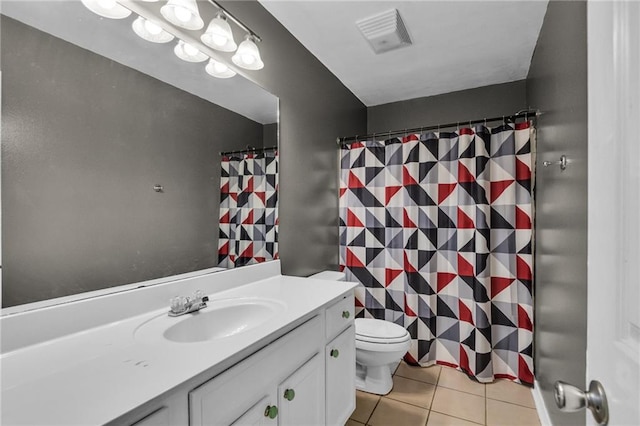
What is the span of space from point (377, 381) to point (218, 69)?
2056 mm

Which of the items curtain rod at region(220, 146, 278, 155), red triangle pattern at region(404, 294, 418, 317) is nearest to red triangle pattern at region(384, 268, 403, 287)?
red triangle pattern at region(404, 294, 418, 317)

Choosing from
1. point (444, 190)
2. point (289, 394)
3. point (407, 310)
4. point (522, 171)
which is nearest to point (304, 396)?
point (289, 394)

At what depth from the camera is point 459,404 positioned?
1825 millimetres

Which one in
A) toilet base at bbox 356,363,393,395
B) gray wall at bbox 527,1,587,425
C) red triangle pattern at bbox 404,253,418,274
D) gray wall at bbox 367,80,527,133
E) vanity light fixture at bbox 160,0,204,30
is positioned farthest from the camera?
gray wall at bbox 367,80,527,133

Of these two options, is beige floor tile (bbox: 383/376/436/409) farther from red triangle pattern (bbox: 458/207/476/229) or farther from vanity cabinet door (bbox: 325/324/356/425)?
red triangle pattern (bbox: 458/207/476/229)

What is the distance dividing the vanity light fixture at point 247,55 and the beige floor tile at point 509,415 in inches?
91.5

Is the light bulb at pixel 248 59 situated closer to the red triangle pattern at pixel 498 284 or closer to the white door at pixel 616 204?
the white door at pixel 616 204

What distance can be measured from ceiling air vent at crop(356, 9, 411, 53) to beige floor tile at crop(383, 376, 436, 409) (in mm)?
2315

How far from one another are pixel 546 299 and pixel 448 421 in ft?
2.82

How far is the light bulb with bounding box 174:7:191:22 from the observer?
1220mm

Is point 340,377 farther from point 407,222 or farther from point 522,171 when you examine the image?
point 522,171

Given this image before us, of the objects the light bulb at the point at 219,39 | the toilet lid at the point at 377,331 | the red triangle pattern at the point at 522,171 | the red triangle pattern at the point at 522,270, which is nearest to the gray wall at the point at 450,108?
the red triangle pattern at the point at 522,171

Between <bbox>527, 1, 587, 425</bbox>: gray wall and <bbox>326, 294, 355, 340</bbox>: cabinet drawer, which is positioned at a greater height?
<bbox>527, 1, 587, 425</bbox>: gray wall

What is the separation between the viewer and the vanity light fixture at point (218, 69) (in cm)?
145
